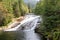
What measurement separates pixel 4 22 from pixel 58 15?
25.7 m

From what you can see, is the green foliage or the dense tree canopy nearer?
the green foliage

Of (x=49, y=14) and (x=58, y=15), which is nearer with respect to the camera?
(x=58, y=15)

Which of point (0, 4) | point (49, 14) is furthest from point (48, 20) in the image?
point (0, 4)

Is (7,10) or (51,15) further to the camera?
(7,10)

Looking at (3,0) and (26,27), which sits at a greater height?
(3,0)

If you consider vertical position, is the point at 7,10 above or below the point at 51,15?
below

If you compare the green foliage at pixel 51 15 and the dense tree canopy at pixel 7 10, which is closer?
the green foliage at pixel 51 15

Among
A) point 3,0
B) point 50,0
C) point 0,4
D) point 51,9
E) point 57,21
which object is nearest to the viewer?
point 57,21

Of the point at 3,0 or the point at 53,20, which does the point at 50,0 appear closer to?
the point at 53,20

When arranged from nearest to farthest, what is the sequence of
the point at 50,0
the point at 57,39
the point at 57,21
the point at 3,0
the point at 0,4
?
the point at 57,39, the point at 57,21, the point at 50,0, the point at 0,4, the point at 3,0

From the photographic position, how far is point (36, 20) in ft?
170

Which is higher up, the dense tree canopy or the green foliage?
the green foliage

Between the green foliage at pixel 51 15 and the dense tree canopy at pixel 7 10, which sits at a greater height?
the green foliage at pixel 51 15

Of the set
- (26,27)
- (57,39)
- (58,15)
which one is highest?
(58,15)
